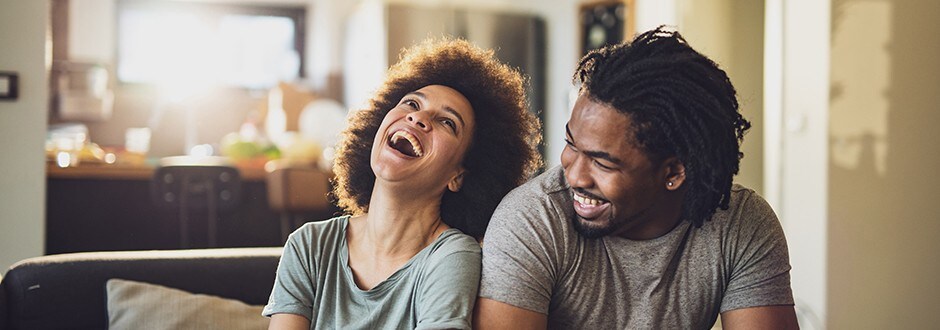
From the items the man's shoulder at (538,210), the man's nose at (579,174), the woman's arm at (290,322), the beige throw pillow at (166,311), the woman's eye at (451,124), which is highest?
the woman's eye at (451,124)

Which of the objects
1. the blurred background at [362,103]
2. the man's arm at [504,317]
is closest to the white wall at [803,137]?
the blurred background at [362,103]

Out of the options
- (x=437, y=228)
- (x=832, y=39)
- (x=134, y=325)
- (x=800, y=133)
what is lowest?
(x=134, y=325)

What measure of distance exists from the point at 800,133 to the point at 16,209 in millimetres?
2859

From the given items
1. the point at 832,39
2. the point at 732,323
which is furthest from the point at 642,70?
the point at 832,39

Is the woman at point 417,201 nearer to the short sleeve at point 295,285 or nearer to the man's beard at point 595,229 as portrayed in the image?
the short sleeve at point 295,285

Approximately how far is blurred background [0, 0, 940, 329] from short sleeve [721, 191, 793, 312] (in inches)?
19.7

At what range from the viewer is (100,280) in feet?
7.13

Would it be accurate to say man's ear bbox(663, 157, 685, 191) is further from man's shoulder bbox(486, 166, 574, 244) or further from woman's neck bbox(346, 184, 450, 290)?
woman's neck bbox(346, 184, 450, 290)

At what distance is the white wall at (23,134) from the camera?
3588 mm

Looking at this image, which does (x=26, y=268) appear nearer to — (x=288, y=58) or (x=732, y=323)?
(x=732, y=323)

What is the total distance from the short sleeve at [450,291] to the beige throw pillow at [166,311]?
68cm

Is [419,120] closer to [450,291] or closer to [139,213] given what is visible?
[450,291]

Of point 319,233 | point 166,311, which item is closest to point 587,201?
point 319,233

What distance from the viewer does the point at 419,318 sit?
5.13 feet
